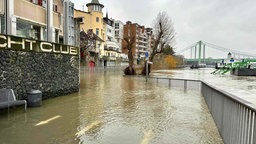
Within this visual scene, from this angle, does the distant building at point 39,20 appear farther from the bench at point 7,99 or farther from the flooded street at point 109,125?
the flooded street at point 109,125

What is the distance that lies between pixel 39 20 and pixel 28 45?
3111 millimetres

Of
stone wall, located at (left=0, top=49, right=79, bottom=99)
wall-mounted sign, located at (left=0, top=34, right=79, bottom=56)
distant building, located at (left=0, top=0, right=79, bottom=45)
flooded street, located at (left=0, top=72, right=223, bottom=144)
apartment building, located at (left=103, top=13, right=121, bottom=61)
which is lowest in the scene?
flooded street, located at (left=0, top=72, right=223, bottom=144)

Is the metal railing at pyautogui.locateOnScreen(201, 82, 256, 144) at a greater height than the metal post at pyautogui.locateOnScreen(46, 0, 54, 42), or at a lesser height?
lesser

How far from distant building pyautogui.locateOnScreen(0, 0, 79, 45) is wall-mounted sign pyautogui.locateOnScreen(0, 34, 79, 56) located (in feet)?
3.39

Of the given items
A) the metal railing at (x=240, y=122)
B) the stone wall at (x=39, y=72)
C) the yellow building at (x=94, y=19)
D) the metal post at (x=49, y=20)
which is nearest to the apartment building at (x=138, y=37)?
the yellow building at (x=94, y=19)

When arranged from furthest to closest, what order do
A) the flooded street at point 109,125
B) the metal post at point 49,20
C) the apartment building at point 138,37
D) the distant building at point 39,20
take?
the apartment building at point 138,37, the metal post at point 49,20, the distant building at point 39,20, the flooded street at point 109,125

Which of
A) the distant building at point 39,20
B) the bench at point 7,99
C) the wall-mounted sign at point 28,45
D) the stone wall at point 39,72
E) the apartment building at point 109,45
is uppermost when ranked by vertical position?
the apartment building at point 109,45

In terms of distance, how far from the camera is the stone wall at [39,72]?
366 inches

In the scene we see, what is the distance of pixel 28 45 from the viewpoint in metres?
10.5

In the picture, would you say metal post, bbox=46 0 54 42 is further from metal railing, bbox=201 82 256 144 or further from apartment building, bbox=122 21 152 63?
apartment building, bbox=122 21 152 63

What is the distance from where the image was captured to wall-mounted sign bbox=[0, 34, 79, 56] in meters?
9.26

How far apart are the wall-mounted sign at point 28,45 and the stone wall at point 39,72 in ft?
0.63

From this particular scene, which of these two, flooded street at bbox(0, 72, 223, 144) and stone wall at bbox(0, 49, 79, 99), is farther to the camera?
stone wall at bbox(0, 49, 79, 99)

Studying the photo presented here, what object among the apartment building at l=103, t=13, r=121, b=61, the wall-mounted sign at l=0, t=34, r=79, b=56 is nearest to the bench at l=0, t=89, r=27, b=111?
the wall-mounted sign at l=0, t=34, r=79, b=56
